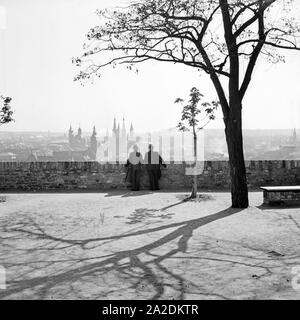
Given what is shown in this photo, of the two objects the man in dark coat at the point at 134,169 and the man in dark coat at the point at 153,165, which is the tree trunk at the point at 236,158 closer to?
the man in dark coat at the point at 153,165

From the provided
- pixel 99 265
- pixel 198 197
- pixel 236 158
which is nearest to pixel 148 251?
pixel 99 265

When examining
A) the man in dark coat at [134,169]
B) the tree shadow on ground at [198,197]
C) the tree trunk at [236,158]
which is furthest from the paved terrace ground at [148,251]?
the man in dark coat at [134,169]

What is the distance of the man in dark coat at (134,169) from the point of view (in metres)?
15.4

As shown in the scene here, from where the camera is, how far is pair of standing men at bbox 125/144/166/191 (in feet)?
50.7

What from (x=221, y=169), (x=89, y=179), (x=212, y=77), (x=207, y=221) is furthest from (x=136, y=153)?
(x=207, y=221)

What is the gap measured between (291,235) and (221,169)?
27.1 feet

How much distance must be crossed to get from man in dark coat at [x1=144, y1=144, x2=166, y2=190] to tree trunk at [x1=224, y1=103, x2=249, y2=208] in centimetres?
484

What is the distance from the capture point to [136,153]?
52.3 feet

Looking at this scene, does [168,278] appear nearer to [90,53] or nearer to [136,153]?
[90,53]

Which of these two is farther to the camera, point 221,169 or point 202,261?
point 221,169

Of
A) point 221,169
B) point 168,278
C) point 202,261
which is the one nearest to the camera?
point 168,278

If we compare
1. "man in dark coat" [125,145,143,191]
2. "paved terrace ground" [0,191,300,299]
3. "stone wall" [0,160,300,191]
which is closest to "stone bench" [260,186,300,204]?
"paved terrace ground" [0,191,300,299]

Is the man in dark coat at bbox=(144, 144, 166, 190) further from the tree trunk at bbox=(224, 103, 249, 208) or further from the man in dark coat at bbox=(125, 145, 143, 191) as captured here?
the tree trunk at bbox=(224, 103, 249, 208)

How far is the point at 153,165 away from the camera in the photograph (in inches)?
608
